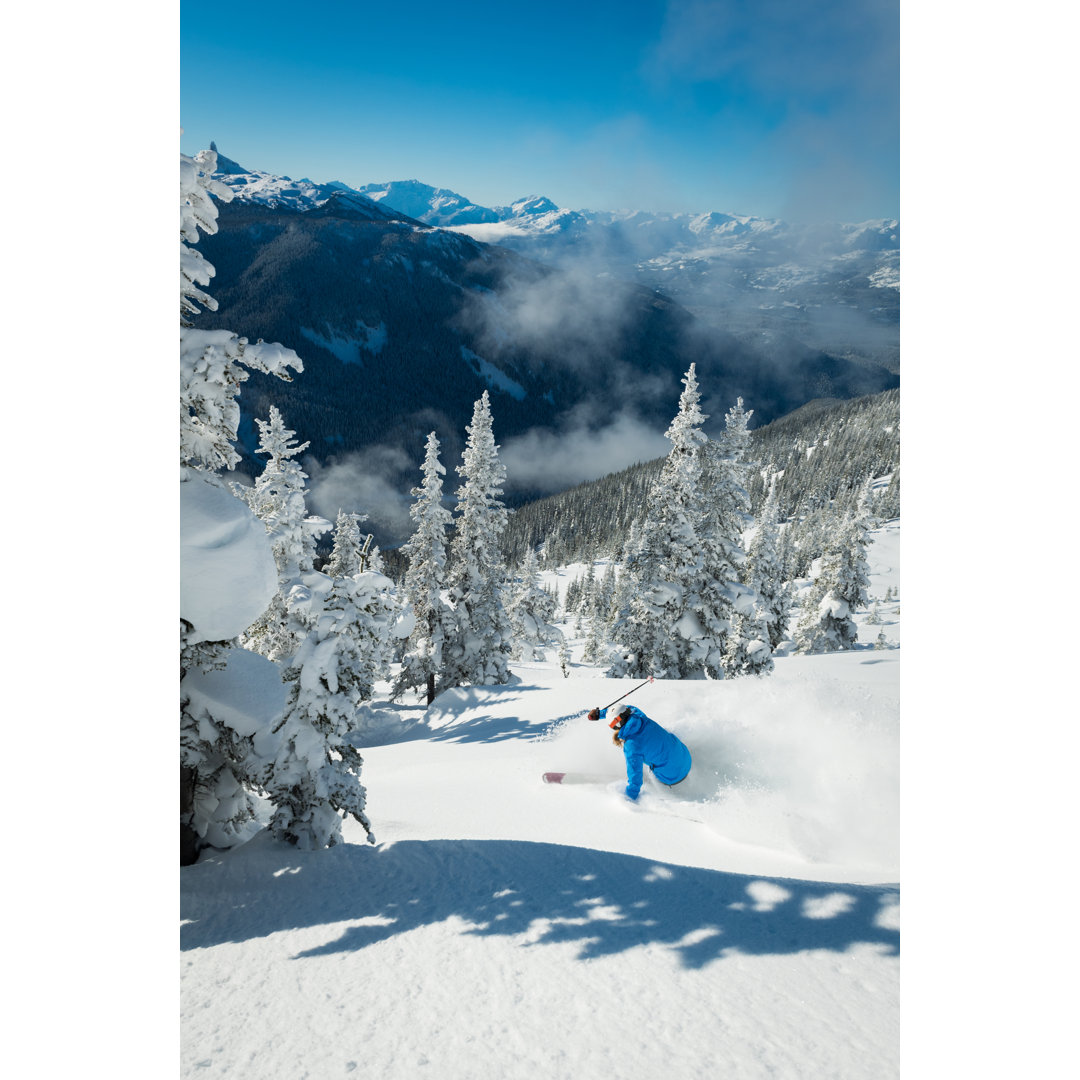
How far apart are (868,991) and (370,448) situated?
205 meters

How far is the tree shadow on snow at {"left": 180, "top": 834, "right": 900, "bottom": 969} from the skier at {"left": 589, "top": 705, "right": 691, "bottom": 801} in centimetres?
185

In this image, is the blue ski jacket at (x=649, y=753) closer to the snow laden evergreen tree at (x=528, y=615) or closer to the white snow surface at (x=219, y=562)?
the white snow surface at (x=219, y=562)

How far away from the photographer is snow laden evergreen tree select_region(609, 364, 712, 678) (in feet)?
68.7

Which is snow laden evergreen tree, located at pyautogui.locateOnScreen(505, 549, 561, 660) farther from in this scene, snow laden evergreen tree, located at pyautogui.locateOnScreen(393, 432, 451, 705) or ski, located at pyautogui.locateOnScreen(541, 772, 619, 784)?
ski, located at pyautogui.locateOnScreen(541, 772, 619, 784)

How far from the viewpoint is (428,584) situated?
25.3 m

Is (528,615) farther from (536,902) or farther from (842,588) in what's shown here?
(536,902)

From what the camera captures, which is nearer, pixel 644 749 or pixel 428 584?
pixel 644 749

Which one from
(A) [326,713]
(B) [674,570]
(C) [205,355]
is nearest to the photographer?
(C) [205,355]

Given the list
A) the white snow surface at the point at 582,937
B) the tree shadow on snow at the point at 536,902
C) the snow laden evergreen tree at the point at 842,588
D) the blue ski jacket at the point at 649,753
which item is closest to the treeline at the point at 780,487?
the snow laden evergreen tree at the point at 842,588

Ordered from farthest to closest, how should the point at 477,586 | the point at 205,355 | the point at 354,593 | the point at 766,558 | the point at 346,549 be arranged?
the point at 766,558 → the point at 346,549 → the point at 477,586 → the point at 354,593 → the point at 205,355

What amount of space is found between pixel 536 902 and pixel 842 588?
28654 mm

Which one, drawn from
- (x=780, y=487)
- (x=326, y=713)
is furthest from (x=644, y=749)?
(x=780, y=487)
